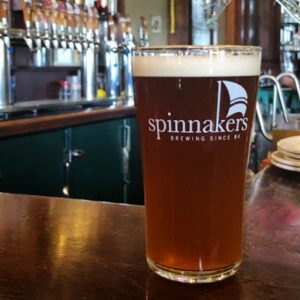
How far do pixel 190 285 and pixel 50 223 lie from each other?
245 millimetres

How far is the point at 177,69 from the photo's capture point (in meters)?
0.48

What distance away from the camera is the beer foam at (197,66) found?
47 centimetres

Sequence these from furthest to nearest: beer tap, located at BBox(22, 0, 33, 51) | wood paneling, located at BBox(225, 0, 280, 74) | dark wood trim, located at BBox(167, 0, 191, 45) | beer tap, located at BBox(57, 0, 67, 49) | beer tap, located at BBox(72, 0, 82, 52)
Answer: wood paneling, located at BBox(225, 0, 280, 74)
dark wood trim, located at BBox(167, 0, 191, 45)
beer tap, located at BBox(72, 0, 82, 52)
beer tap, located at BBox(57, 0, 67, 49)
beer tap, located at BBox(22, 0, 33, 51)

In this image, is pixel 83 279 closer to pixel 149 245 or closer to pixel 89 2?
pixel 149 245

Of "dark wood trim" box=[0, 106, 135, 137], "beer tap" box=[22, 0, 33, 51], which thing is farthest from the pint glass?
"beer tap" box=[22, 0, 33, 51]

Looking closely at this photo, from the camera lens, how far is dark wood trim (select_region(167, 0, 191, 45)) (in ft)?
16.4

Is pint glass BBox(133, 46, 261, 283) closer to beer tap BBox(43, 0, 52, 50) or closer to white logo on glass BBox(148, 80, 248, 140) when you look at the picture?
white logo on glass BBox(148, 80, 248, 140)

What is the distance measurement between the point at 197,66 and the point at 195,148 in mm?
67

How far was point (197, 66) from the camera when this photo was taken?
0.47 meters

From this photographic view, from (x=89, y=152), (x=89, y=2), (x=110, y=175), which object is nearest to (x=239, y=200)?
(x=89, y=152)

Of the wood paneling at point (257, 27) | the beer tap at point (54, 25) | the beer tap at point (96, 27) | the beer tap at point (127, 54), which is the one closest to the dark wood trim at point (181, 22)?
the wood paneling at point (257, 27)

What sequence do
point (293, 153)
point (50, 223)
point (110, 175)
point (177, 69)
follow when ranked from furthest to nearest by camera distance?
point (110, 175) < point (293, 153) < point (50, 223) < point (177, 69)

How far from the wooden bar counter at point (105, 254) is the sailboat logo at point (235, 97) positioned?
0.48 ft

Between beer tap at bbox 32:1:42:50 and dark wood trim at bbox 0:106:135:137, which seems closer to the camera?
dark wood trim at bbox 0:106:135:137
